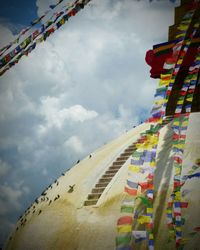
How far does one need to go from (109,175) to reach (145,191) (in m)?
3.01

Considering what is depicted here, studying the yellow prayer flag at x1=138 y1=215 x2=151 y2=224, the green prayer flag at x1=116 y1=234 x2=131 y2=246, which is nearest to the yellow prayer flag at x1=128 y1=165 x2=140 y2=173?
the yellow prayer flag at x1=138 y1=215 x2=151 y2=224

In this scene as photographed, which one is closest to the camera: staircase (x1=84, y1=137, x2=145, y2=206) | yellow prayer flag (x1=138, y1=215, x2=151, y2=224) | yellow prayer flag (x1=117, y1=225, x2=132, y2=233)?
yellow prayer flag (x1=117, y1=225, x2=132, y2=233)

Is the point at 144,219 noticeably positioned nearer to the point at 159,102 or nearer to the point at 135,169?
the point at 135,169

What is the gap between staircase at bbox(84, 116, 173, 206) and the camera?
10.7 m

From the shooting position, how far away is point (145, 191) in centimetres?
862

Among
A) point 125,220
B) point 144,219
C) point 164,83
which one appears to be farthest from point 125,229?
point 164,83

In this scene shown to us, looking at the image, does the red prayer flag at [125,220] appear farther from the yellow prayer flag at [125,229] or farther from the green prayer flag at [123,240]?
the green prayer flag at [123,240]

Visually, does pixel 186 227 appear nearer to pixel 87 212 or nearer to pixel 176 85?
pixel 87 212

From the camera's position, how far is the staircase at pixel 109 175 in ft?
35.2

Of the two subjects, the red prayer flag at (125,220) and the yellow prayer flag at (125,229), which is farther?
the red prayer flag at (125,220)

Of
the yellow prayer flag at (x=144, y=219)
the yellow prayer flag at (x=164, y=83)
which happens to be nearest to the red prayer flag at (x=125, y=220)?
the yellow prayer flag at (x=144, y=219)

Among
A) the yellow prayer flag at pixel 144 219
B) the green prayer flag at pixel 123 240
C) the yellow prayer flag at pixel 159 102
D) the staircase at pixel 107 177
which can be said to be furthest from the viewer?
the staircase at pixel 107 177

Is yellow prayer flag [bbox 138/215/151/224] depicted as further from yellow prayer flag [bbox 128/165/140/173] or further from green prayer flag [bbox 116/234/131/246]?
yellow prayer flag [bbox 128/165/140/173]

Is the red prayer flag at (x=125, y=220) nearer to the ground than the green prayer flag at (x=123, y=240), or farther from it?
farther from it
